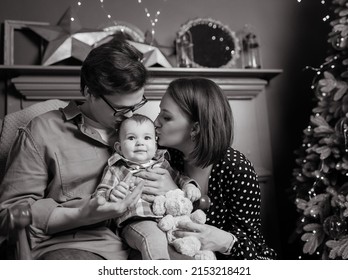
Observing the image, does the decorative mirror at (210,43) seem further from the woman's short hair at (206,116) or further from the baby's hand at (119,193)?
the baby's hand at (119,193)

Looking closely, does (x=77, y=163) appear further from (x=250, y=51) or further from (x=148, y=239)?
(x=250, y=51)

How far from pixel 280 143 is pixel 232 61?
67 cm

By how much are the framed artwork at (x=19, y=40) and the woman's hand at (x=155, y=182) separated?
126 cm

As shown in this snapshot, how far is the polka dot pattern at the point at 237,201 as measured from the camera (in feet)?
5.22

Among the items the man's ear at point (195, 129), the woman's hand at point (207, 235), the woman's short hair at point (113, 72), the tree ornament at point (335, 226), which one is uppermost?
the woman's short hair at point (113, 72)

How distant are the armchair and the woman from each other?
56 centimetres

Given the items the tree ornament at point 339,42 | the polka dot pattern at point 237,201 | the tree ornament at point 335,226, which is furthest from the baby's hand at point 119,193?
the tree ornament at point 339,42

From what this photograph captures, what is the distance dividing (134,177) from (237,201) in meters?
0.44

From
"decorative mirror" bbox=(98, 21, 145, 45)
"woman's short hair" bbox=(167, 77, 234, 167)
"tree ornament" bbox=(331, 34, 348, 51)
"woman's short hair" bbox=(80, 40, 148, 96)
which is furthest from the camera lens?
"decorative mirror" bbox=(98, 21, 145, 45)

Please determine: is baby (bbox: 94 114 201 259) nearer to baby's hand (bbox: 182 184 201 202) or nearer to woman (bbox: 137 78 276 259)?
baby's hand (bbox: 182 184 201 202)

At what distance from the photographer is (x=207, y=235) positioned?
4.65ft

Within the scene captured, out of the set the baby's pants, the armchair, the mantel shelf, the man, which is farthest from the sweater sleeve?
the mantel shelf

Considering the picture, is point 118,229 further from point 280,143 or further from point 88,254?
point 280,143

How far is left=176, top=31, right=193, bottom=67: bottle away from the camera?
249cm
